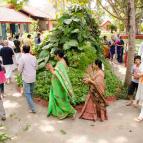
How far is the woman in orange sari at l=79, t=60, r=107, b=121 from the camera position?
8047mm

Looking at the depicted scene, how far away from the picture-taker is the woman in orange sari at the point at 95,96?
8.05m

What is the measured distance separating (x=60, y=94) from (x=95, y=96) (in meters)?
0.86

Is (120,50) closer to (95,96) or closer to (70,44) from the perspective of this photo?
(70,44)

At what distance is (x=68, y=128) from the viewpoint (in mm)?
7836

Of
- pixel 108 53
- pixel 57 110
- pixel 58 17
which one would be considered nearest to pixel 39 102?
pixel 57 110

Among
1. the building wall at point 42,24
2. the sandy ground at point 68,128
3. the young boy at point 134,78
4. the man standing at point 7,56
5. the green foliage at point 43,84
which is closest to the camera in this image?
the sandy ground at point 68,128

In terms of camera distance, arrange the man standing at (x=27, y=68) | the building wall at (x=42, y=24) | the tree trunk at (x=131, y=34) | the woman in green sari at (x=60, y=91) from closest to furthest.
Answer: the woman in green sari at (x=60, y=91), the man standing at (x=27, y=68), the tree trunk at (x=131, y=34), the building wall at (x=42, y=24)

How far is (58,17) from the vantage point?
1285 cm

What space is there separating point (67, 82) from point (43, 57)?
13.0ft

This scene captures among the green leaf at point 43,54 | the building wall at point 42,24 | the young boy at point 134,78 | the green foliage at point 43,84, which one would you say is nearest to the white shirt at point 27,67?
the green foliage at point 43,84

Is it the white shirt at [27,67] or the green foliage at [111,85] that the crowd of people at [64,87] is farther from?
the green foliage at [111,85]

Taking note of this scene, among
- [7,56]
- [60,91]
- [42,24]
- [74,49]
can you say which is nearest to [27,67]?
[60,91]

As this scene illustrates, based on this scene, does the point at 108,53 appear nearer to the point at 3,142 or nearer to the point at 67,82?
the point at 67,82

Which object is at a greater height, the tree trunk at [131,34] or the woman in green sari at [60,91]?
the tree trunk at [131,34]
